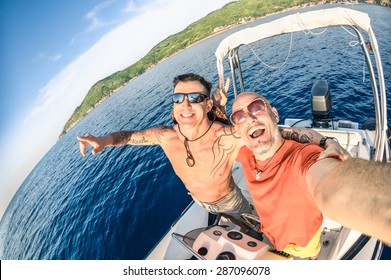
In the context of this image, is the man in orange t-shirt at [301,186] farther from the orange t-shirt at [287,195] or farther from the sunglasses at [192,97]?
the sunglasses at [192,97]

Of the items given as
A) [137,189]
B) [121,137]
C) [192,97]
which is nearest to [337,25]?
[192,97]

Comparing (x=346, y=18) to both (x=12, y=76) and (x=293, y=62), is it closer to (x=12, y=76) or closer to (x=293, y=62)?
(x=12, y=76)

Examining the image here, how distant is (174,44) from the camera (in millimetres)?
70312

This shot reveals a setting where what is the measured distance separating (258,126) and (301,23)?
2.40 meters

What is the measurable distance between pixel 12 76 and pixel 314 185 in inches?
247

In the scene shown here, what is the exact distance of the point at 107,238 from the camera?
26.5 feet

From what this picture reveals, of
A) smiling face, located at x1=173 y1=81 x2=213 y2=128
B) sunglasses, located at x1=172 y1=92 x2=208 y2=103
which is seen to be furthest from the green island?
sunglasses, located at x1=172 y1=92 x2=208 y2=103

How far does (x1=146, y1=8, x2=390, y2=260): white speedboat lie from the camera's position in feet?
8.63

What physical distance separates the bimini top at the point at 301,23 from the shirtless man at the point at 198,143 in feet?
3.31

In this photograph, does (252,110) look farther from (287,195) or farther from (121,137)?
(121,137)

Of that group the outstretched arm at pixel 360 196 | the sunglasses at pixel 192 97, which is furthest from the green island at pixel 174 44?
the outstretched arm at pixel 360 196

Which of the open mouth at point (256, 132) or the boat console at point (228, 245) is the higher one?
the open mouth at point (256, 132)

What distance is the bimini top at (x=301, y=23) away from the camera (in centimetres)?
317

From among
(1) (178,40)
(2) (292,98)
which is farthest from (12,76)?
(1) (178,40)
